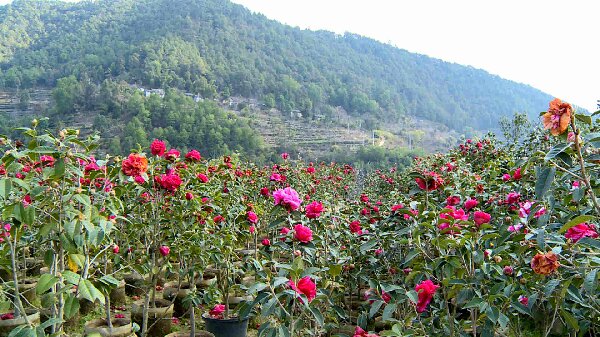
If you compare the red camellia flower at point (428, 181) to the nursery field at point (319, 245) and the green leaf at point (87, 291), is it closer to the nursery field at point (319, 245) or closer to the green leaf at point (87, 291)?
the nursery field at point (319, 245)

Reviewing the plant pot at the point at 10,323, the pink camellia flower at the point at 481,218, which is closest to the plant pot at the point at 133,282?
the plant pot at the point at 10,323

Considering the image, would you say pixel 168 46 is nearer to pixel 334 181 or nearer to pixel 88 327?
pixel 334 181

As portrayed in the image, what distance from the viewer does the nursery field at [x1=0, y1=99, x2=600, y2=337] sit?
1297 mm

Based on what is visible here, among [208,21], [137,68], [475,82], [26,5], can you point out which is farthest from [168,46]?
[475,82]

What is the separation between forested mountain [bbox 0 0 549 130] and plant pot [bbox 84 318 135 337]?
149 ft

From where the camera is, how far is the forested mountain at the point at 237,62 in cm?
4797

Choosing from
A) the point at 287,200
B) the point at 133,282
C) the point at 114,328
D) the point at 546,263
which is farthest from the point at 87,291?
the point at 133,282

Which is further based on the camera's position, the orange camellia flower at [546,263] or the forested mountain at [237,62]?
the forested mountain at [237,62]

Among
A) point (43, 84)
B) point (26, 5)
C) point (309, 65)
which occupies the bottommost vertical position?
point (43, 84)

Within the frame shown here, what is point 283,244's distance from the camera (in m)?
1.99

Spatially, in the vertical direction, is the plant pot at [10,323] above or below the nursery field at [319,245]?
below

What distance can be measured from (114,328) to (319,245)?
131 cm

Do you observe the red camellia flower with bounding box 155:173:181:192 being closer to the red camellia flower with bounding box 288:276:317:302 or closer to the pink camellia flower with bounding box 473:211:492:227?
the red camellia flower with bounding box 288:276:317:302

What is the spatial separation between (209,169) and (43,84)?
49.4m
